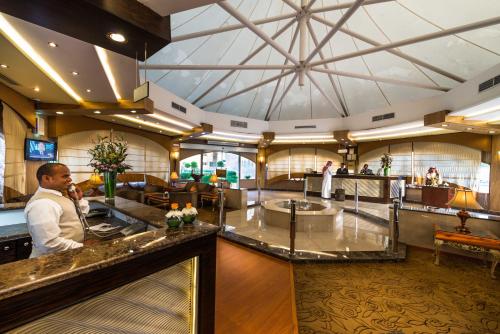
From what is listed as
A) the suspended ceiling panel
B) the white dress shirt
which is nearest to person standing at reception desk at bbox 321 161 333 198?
the suspended ceiling panel

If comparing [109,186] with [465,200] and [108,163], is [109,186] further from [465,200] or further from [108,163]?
[465,200]

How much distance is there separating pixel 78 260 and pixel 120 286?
A: 0.88 feet

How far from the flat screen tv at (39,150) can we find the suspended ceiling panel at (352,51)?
4.40 meters

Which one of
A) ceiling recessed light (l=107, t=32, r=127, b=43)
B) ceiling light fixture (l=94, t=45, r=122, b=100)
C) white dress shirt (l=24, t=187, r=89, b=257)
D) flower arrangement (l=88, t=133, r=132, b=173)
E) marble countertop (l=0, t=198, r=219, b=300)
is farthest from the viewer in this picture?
ceiling light fixture (l=94, t=45, r=122, b=100)

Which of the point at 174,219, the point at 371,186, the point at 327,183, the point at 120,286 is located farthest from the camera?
the point at 327,183

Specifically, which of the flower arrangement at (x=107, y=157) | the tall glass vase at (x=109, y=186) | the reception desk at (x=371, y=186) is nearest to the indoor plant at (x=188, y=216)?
the flower arrangement at (x=107, y=157)

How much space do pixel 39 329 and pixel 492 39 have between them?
33.3 feet

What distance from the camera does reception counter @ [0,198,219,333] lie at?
89cm

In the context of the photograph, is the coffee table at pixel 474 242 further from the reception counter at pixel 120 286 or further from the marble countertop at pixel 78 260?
the marble countertop at pixel 78 260

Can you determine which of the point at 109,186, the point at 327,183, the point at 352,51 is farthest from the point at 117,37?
the point at 327,183

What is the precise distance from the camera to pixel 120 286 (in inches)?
47.2

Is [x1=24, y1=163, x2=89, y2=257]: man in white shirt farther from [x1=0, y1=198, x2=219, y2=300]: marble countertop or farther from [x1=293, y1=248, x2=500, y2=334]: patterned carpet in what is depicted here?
[x1=293, y1=248, x2=500, y2=334]: patterned carpet

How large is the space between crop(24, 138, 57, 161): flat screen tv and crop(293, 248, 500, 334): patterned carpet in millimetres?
7124

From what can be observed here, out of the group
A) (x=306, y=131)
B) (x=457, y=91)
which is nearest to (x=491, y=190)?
(x=457, y=91)
